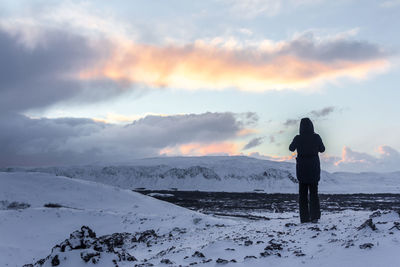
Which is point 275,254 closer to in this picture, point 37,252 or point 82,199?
point 37,252

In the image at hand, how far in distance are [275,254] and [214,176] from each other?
95130 millimetres

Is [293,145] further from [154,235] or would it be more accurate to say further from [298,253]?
[154,235]

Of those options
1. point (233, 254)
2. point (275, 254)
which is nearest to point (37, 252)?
point (233, 254)

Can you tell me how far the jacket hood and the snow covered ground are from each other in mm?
2758

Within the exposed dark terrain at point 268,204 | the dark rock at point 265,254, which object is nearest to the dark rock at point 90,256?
the dark rock at point 265,254

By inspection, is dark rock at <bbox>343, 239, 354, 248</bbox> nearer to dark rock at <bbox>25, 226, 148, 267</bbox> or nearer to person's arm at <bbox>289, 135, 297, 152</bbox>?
person's arm at <bbox>289, 135, 297, 152</bbox>

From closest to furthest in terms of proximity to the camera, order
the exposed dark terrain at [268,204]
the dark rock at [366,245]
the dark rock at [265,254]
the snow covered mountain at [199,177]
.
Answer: the dark rock at [366,245] → the dark rock at [265,254] → the exposed dark terrain at [268,204] → the snow covered mountain at [199,177]

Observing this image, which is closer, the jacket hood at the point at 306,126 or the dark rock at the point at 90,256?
the dark rock at the point at 90,256

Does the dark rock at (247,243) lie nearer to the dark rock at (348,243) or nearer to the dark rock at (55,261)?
the dark rock at (348,243)

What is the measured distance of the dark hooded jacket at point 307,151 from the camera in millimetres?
10930

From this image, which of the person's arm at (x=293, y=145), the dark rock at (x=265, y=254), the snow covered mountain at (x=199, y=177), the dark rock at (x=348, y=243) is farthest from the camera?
the snow covered mountain at (x=199, y=177)

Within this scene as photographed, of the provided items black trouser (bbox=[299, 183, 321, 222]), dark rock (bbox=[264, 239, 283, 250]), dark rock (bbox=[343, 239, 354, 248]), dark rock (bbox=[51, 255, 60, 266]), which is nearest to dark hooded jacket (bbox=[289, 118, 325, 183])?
black trouser (bbox=[299, 183, 321, 222])

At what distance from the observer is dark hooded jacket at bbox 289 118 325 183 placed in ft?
35.9

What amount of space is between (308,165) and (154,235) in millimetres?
7411
